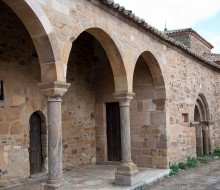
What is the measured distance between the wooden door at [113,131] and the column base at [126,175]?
2679 mm

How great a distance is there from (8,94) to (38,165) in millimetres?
1892

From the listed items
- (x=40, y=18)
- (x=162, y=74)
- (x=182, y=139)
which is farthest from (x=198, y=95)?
(x=40, y=18)

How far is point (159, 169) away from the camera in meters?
8.30

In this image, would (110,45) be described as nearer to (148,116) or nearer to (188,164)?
(148,116)

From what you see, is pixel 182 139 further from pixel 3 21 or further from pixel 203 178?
pixel 3 21

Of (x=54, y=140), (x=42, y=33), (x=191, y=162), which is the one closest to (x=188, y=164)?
(x=191, y=162)

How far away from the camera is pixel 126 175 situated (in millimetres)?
6523

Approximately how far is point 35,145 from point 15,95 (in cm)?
135

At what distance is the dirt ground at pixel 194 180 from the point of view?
6691mm

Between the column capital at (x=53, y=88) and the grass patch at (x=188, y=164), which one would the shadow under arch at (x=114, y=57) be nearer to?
the column capital at (x=53, y=88)

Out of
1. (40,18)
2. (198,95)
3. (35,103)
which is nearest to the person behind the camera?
(40,18)

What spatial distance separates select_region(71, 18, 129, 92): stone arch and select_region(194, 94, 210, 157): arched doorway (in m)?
5.74

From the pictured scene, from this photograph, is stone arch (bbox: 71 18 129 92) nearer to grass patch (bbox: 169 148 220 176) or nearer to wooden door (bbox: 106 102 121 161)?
wooden door (bbox: 106 102 121 161)

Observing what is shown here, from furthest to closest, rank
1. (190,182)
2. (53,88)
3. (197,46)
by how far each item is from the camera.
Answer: (197,46)
(190,182)
(53,88)
